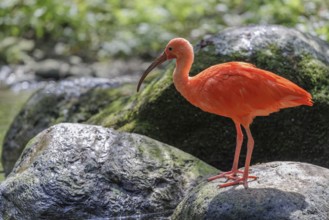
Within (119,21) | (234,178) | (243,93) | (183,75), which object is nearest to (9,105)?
(119,21)

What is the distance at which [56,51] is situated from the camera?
1828cm

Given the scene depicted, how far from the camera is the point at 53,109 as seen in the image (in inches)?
389

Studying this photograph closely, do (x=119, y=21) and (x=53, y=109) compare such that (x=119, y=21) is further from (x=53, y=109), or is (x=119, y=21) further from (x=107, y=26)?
(x=53, y=109)

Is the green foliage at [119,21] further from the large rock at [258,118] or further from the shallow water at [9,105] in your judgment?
the large rock at [258,118]

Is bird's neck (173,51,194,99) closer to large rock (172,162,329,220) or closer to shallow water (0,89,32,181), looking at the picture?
large rock (172,162,329,220)

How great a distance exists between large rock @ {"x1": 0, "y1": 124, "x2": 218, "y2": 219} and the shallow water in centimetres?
493

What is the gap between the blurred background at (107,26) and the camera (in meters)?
16.6

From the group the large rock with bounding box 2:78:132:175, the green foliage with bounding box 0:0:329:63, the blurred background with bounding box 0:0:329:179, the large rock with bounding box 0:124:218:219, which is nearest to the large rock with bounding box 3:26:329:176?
the large rock with bounding box 0:124:218:219

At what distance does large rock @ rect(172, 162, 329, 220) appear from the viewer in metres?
5.46

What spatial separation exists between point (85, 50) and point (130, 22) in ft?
4.62

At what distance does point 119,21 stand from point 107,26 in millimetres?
481

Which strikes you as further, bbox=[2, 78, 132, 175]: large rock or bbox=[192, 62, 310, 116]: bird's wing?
bbox=[2, 78, 132, 175]: large rock

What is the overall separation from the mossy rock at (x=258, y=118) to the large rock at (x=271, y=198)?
1688mm

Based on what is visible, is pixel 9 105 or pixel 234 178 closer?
pixel 234 178
